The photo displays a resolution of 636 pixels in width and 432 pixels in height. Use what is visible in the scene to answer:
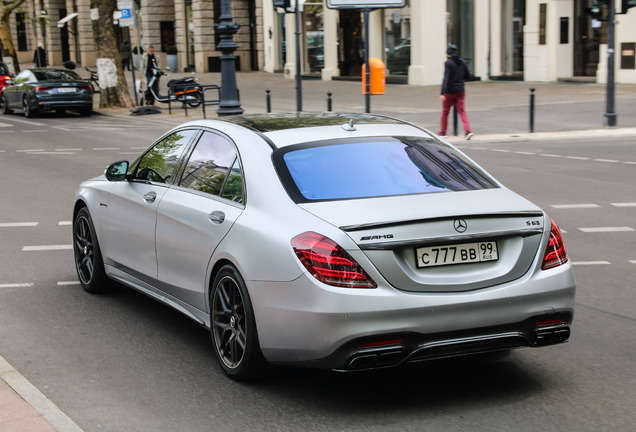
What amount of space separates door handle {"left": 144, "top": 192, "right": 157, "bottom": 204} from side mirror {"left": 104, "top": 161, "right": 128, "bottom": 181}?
0.53 m

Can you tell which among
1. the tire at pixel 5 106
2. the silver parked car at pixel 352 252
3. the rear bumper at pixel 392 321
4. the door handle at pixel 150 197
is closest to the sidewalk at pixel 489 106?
the tire at pixel 5 106

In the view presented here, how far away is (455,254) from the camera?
4.82 metres

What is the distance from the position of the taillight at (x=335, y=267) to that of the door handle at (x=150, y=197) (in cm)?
199

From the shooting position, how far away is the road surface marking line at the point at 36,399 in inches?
180

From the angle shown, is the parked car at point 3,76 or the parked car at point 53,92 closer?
the parked car at point 53,92

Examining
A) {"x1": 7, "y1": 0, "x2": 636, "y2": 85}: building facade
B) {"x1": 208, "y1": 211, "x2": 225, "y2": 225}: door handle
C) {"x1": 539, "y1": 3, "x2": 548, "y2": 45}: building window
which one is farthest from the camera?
{"x1": 539, "y1": 3, "x2": 548, "y2": 45}: building window

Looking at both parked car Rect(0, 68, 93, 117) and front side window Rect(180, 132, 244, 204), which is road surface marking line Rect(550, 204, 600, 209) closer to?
front side window Rect(180, 132, 244, 204)

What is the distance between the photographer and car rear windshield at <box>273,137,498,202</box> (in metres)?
5.23

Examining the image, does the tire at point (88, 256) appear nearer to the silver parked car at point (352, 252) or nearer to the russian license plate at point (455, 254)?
the silver parked car at point (352, 252)

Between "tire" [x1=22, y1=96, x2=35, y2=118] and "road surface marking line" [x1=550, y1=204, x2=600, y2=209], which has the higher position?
"tire" [x1=22, y1=96, x2=35, y2=118]

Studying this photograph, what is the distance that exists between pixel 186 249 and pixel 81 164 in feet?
38.2

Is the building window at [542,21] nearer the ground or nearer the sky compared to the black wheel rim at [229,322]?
nearer the sky

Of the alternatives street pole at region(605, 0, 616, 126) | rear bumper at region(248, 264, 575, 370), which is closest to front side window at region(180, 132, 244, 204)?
rear bumper at region(248, 264, 575, 370)

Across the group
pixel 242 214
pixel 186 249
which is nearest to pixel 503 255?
pixel 242 214
